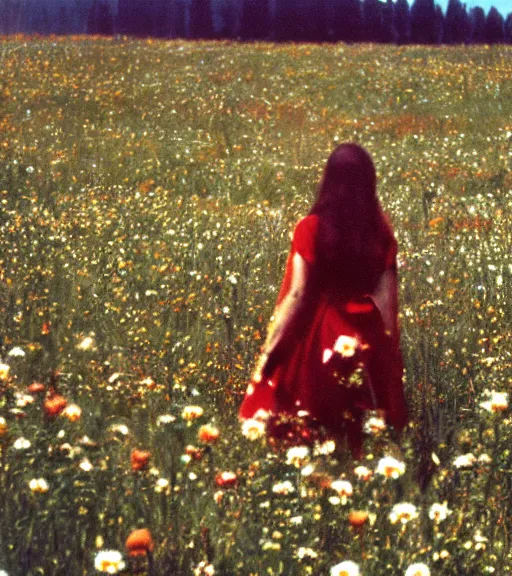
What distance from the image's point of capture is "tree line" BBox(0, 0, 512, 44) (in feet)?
85.4

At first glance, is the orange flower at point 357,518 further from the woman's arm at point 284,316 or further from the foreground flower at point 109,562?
the woman's arm at point 284,316

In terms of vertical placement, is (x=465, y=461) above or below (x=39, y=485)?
below

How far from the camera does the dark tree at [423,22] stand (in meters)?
31.1

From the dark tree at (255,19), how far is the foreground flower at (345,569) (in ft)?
92.0

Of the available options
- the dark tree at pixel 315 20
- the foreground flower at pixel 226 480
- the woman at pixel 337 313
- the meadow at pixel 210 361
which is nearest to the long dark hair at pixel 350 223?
the woman at pixel 337 313

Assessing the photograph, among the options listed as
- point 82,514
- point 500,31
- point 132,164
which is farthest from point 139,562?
point 500,31

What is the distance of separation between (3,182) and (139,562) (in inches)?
259

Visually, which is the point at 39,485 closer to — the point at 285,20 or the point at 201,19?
the point at 201,19

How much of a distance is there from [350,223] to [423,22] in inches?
1149


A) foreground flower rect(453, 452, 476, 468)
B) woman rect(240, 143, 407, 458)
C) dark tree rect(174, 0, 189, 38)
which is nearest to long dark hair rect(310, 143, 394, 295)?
woman rect(240, 143, 407, 458)

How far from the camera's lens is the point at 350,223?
170 inches

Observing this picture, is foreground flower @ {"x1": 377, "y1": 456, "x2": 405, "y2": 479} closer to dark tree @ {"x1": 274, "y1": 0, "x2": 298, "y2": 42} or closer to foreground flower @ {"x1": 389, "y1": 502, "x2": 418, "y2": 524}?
foreground flower @ {"x1": 389, "y1": 502, "x2": 418, "y2": 524}

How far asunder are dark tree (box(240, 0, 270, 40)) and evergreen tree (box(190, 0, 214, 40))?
1.29 metres

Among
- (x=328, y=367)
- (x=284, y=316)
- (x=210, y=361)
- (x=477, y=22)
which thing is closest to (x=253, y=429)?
(x=328, y=367)
